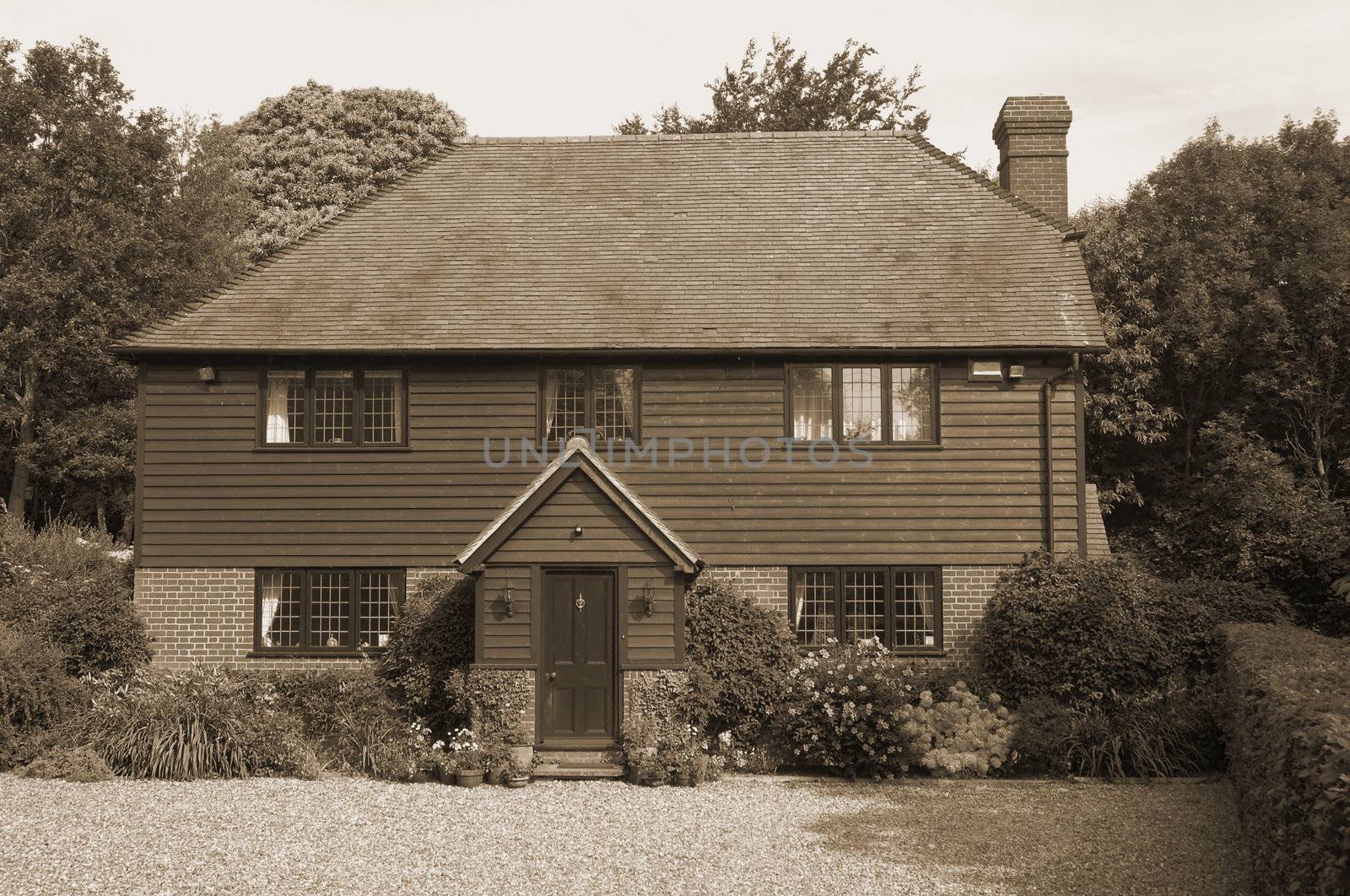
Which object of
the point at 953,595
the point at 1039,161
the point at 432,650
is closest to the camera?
the point at 432,650

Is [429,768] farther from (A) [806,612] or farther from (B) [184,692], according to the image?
(A) [806,612]

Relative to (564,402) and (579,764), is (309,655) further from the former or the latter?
A: (564,402)

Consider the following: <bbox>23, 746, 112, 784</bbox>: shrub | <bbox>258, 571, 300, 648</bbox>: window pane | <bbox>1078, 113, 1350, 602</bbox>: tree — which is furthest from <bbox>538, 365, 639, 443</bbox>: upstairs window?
<bbox>1078, 113, 1350, 602</bbox>: tree

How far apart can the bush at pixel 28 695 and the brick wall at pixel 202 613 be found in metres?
1.93

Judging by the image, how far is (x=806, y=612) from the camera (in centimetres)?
1642

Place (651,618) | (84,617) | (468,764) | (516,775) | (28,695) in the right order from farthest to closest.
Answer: (84,617), (651,618), (28,695), (468,764), (516,775)

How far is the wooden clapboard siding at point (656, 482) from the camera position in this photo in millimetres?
16422

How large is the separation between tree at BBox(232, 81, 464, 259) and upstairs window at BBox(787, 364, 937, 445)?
24366 mm

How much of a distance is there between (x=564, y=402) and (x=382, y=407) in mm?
2627

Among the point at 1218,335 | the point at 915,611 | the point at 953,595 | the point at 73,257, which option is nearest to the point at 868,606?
the point at 915,611

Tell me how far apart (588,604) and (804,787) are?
10.9ft

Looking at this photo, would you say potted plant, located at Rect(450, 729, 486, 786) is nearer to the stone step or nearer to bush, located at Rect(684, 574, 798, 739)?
the stone step

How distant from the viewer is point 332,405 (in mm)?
16844

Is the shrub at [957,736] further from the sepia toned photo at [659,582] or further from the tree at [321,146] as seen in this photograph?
the tree at [321,146]
